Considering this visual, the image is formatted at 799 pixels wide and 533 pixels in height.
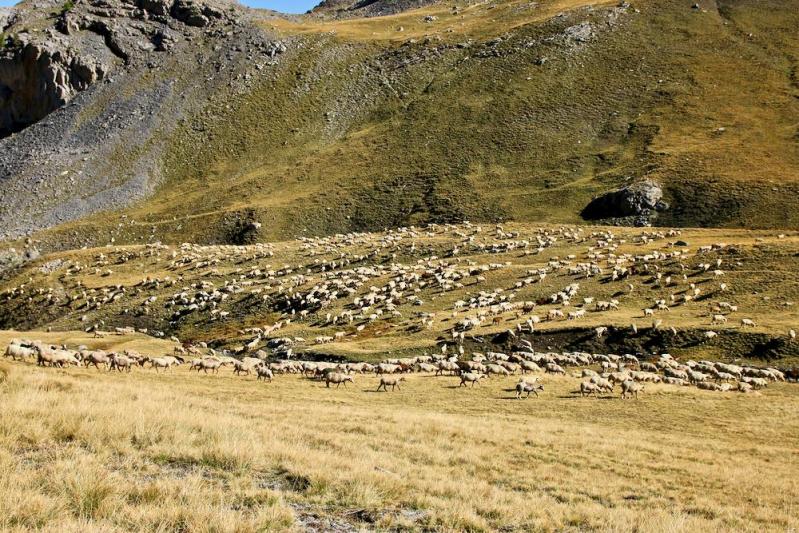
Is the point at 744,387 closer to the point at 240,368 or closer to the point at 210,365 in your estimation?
the point at 240,368

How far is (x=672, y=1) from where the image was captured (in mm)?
154250

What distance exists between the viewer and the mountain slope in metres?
103

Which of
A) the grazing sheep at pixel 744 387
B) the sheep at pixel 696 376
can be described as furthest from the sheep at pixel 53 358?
the grazing sheep at pixel 744 387

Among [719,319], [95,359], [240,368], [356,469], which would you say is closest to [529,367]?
[719,319]

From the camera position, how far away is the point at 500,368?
38594mm

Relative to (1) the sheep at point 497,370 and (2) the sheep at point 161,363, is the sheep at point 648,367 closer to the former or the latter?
(1) the sheep at point 497,370

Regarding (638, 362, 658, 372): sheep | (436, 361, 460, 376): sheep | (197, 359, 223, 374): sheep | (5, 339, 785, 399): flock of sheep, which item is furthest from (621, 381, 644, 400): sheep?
(197, 359, 223, 374): sheep

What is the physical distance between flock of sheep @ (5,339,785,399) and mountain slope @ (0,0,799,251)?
2276 inches

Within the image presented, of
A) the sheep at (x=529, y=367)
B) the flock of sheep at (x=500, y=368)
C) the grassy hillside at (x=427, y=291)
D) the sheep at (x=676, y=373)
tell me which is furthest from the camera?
A: the grassy hillside at (x=427, y=291)

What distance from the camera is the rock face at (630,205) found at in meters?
92.9

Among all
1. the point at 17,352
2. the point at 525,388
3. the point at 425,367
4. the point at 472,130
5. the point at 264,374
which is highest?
the point at 472,130

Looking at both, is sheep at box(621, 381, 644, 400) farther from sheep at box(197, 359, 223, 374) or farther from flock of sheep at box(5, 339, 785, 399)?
sheep at box(197, 359, 223, 374)

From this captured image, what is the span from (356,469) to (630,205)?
3593 inches

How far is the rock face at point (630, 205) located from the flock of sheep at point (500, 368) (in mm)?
55513
